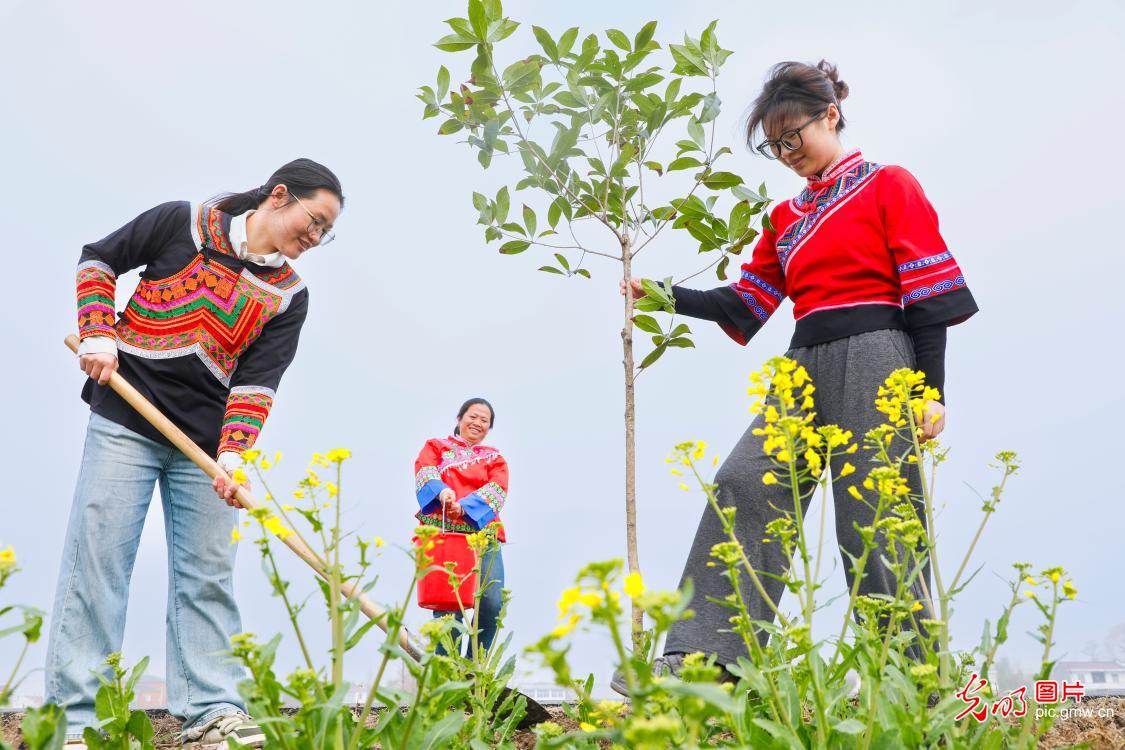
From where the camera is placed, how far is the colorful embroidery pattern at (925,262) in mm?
2148

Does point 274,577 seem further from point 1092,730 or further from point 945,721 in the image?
point 1092,730

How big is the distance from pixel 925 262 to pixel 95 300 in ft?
6.97

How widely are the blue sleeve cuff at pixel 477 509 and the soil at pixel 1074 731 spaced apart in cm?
151

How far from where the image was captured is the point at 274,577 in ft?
3.83

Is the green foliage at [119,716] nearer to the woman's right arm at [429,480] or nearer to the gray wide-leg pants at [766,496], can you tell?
the gray wide-leg pants at [766,496]

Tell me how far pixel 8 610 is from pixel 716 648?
5.07ft

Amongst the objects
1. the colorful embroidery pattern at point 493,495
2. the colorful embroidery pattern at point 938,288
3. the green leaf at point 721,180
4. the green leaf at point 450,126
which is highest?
the green leaf at point 450,126

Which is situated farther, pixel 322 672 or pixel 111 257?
pixel 111 257

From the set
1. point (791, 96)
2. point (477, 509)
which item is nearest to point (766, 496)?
point (791, 96)

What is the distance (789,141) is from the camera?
234 cm

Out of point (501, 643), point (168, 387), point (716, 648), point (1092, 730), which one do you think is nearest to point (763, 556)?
point (716, 648)

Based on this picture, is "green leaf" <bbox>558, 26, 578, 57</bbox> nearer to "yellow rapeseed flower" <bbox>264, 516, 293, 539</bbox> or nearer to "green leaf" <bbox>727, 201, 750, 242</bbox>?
"green leaf" <bbox>727, 201, 750, 242</bbox>

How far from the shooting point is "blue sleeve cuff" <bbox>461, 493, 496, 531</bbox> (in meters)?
4.15

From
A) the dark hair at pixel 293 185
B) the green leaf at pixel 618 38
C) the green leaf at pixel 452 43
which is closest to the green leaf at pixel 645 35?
the green leaf at pixel 618 38
